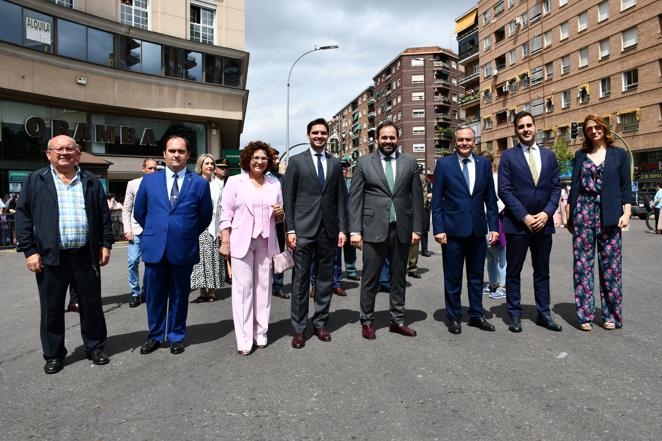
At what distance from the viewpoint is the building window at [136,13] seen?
2239 centimetres

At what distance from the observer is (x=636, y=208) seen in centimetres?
2536

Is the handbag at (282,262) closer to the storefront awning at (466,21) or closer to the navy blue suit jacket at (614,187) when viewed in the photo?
the navy blue suit jacket at (614,187)

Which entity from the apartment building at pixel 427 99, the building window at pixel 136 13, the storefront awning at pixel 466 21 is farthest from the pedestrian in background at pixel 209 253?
the apartment building at pixel 427 99

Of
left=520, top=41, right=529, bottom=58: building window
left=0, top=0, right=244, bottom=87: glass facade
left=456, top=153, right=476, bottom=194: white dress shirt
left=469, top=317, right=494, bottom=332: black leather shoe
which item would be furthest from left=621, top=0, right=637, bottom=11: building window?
left=469, top=317, right=494, bottom=332: black leather shoe

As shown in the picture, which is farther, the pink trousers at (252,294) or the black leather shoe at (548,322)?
the black leather shoe at (548,322)

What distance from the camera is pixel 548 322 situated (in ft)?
15.1

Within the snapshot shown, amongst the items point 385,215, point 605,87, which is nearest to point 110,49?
point 385,215

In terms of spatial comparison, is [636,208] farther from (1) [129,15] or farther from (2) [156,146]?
(1) [129,15]

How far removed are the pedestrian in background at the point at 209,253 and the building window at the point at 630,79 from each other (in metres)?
35.8

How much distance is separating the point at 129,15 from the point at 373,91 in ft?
244

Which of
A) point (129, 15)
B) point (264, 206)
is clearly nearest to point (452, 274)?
point (264, 206)

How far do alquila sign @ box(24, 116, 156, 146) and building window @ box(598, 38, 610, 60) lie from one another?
33922 millimetres

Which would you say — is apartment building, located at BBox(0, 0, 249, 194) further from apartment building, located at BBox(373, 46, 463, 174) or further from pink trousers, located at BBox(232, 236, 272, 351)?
apartment building, located at BBox(373, 46, 463, 174)

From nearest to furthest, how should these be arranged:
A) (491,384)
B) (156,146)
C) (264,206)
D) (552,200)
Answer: (491,384)
(264,206)
(552,200)
(156,146)
